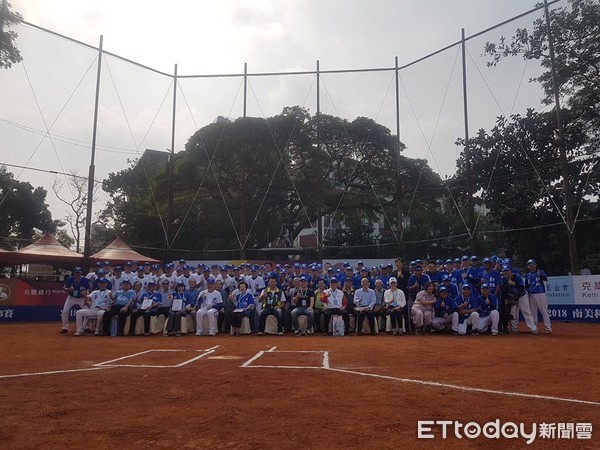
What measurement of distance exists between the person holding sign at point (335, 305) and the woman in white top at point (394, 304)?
44.6 inches

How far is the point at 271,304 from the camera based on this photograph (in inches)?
501

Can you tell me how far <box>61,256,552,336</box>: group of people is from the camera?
12359 mm

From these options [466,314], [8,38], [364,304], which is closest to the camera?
[466,314]

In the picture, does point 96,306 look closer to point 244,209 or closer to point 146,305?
point 146,305

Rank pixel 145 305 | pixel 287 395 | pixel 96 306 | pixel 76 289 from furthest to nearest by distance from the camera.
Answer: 1. pixel 76 289
2. pixel 96 306
3. pixel 145 305
4. pixel 287 395

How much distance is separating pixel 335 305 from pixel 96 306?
6675 millimetres

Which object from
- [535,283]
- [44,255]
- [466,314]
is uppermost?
[44,255]

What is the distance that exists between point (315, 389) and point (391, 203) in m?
21.0

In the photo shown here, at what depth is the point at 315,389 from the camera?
518 centimetres

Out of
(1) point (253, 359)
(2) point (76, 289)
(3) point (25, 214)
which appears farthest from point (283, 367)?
(3) point (25, 214)

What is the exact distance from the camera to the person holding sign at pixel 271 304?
12.5m

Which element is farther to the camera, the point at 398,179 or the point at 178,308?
the point at 398,179

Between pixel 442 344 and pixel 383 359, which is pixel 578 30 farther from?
pixel 383 359

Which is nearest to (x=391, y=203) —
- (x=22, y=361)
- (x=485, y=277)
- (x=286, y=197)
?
(x=286, y=197)
